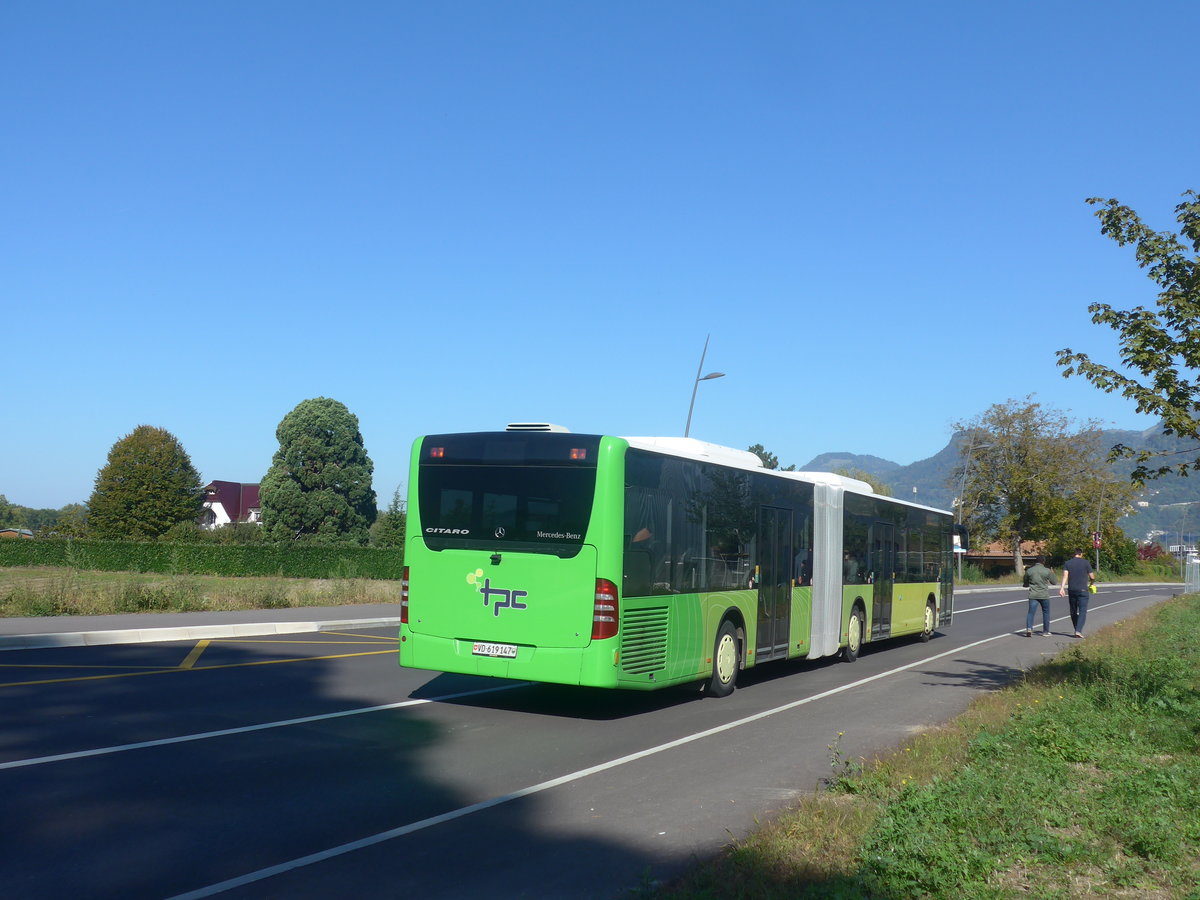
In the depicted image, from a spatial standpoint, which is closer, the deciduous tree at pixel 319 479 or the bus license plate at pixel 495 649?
the bus license plate at pixel 495 649

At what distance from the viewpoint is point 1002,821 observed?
629cm

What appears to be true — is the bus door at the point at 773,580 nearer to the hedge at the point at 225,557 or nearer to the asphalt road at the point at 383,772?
the asphalt road at the point at 383,772

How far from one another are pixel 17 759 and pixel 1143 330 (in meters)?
Result: 11.0

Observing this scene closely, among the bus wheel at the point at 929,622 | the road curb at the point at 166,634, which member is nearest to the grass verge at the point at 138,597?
the road curb at the point at 166,634

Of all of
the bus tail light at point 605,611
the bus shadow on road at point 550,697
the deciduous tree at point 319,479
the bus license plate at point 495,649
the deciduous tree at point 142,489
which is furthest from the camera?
the deciduous tree at point 142,489

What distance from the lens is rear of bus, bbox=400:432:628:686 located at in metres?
10.5

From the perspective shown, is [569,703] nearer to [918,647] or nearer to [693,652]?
[693,652]

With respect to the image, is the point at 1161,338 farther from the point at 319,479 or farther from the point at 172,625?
the point at 319,479

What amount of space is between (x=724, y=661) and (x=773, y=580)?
75.2 inches

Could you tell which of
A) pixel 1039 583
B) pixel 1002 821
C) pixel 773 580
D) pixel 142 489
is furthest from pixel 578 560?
pixel 142 489

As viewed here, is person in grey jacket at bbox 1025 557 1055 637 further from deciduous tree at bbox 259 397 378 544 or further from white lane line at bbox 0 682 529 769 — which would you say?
deciduous tree at bbox 259 397 378 544

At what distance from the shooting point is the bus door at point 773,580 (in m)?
14.4

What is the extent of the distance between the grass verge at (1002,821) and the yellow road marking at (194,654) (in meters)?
9.84

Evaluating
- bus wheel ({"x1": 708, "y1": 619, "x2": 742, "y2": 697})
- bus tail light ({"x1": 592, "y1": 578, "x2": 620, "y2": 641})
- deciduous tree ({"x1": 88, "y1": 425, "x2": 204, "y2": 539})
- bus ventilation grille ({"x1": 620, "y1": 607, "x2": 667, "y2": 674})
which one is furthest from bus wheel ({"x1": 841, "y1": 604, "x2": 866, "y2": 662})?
deciduous tree ({"x1": 88, "y1": 425, "x2": 204, "y2": 539})
